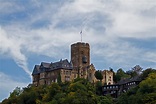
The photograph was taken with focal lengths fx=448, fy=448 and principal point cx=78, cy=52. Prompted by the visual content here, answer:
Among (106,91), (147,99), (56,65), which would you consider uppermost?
(56,65)

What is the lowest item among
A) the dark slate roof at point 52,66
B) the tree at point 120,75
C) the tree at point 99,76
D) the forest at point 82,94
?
the forest at point 82,94

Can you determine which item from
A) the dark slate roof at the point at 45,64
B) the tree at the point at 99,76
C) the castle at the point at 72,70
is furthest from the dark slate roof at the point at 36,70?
the tree at the point at 99,76

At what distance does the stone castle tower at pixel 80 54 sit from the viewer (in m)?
102

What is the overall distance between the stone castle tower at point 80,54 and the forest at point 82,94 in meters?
5.64

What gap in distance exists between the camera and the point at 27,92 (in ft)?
306

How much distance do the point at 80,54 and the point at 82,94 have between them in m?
23.0

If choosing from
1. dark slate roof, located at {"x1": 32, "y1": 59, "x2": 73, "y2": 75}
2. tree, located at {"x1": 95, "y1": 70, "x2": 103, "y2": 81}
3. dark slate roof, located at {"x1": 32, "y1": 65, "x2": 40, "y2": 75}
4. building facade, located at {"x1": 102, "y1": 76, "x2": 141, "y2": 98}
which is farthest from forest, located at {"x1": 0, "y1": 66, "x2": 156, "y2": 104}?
dark slate roof, located at {"x1": 32, "y1": 59, "x2": 73, "y2": 75}

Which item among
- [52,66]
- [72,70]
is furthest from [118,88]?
[52,66]

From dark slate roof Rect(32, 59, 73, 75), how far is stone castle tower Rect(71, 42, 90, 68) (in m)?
1.78

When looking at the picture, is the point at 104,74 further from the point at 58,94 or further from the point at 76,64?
the point at 58,94

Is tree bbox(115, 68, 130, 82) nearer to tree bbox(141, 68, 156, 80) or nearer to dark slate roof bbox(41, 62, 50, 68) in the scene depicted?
tree bbox(141, 68, 156, 80)

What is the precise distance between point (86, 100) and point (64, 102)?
4.24 m

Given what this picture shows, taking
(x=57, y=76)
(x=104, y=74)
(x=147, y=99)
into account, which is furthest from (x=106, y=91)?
(x=147, y=99)

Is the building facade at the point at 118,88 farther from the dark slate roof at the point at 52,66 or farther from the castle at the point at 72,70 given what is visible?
the dark slate roof at the point at 52,66
